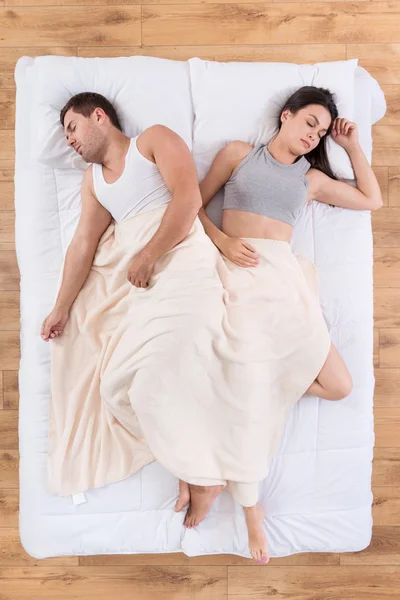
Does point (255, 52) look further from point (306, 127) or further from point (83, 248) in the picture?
point (83, 248)

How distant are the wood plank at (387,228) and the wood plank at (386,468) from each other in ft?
2.31

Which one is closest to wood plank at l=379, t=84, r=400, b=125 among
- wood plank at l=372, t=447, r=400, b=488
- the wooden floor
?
the wooden floor

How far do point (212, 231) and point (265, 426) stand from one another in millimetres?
558

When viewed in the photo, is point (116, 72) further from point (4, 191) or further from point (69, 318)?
point (69, 318)

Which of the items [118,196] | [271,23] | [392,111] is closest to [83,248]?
[118,196]

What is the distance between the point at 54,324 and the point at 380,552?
1306mm

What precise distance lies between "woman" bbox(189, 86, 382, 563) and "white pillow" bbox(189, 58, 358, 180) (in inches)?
1.3

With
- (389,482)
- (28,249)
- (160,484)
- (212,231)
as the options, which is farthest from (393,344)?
(28,249)

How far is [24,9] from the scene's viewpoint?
1.72 metres

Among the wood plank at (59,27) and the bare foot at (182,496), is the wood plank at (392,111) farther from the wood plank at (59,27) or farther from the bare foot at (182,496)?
the bare foot at (182,496)

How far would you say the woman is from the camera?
1.41 metres

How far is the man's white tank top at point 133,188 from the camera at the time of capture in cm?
139

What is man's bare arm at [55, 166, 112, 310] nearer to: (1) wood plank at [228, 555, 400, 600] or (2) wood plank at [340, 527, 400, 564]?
(1) wood plank at [228, 555, 400, 600]

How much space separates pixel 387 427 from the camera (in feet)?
5.65
